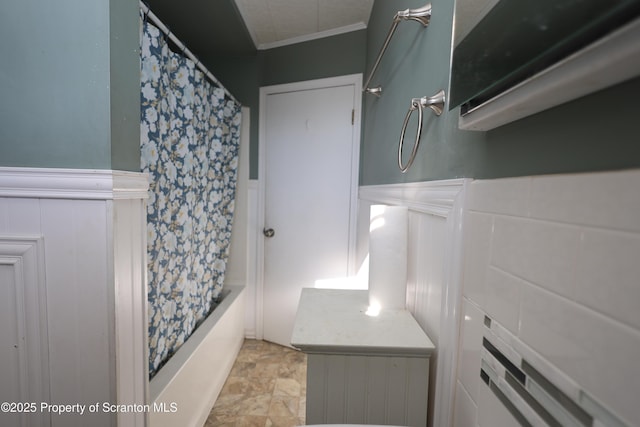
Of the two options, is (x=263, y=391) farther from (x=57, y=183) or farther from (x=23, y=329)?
(x=57, y=183)

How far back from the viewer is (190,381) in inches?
50.8

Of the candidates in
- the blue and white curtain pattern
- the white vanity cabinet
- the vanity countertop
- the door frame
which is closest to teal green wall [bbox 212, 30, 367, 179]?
the door frame

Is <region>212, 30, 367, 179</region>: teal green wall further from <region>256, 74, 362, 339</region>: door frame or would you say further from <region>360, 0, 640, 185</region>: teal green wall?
<region>360, 0, 640, 185</region>: teal green wall

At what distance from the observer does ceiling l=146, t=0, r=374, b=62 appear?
166 centimetres

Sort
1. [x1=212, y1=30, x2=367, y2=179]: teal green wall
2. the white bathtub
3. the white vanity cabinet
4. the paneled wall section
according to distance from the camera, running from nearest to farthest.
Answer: the paneled wall section, the white vanity cabinet, the white bathtub, [x1=212, y1=30, x2=367, y2=179]: teal green wall

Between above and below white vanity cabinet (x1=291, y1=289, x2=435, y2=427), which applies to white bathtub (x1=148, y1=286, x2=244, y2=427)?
below

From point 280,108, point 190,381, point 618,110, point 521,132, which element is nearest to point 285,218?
point 280,108

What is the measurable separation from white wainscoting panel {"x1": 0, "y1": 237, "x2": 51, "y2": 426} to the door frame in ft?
4.99

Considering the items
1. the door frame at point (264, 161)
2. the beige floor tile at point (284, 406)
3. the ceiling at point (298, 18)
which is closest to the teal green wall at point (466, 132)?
the ceiling at point (298, 18)

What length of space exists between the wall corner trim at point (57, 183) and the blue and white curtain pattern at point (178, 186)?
381 mm

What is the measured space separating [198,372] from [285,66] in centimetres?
204

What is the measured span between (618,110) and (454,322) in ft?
1.72

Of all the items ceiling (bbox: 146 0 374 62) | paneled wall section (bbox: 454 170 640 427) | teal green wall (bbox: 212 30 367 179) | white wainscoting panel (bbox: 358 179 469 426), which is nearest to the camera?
paneled wall section (bbox: 454 170 640 427)

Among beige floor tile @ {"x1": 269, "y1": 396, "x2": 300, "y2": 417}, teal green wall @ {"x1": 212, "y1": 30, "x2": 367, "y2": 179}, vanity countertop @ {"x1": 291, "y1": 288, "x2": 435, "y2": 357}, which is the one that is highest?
teal green wall @ {"x1": 212, "y1": 30, "x2": 367, "y2": 179}
